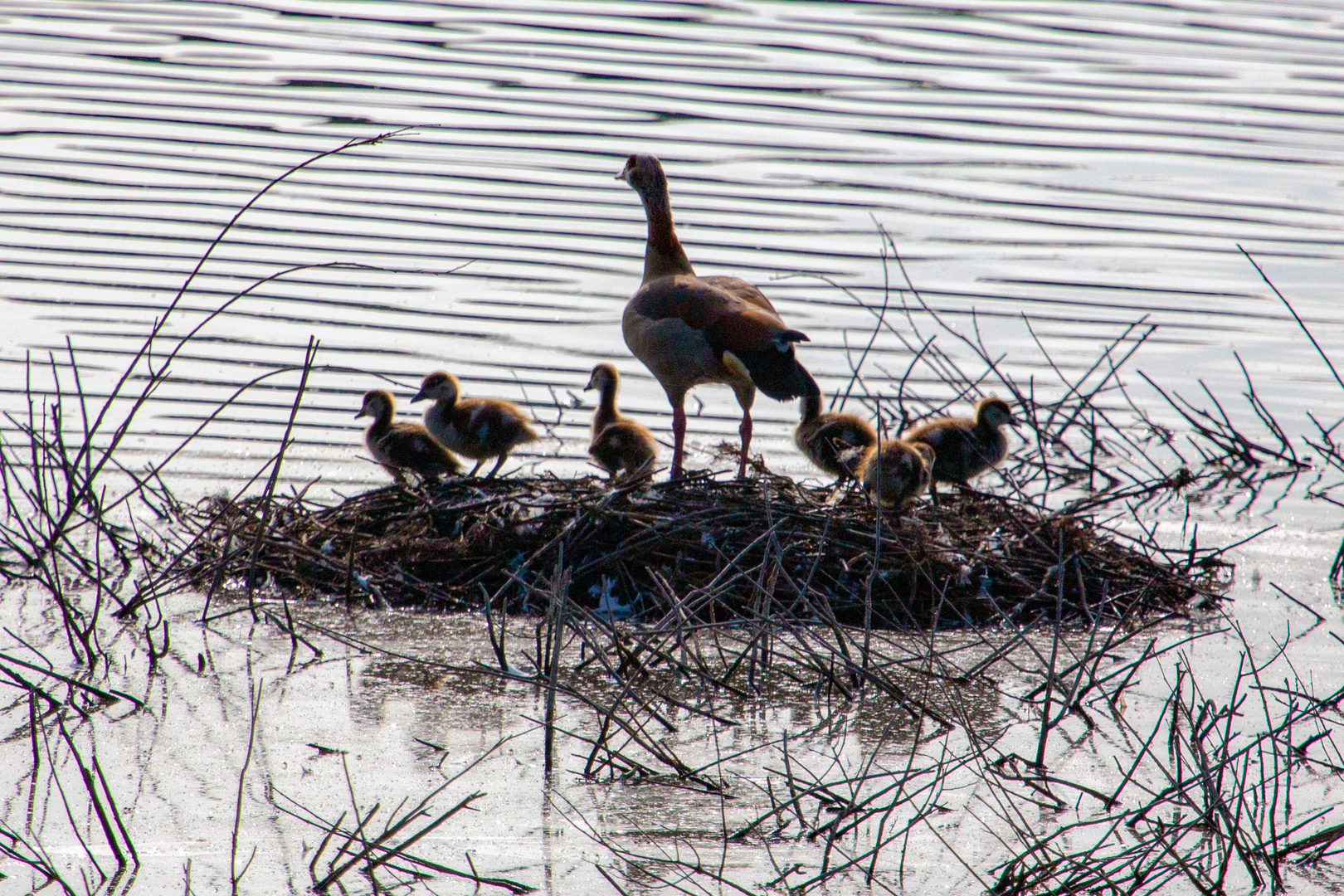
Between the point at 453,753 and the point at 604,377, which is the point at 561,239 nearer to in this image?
the point at 604,377

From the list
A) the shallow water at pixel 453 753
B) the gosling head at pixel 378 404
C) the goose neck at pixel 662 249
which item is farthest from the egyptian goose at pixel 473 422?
the shallow water at pixel 453 753

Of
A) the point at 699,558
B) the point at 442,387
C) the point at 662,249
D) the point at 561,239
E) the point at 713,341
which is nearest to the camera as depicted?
the point at 699,558

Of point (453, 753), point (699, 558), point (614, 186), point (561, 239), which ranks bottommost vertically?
point (453, 753)

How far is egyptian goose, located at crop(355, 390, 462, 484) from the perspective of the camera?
729 centimetres

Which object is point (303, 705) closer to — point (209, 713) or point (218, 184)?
point (209, 713)

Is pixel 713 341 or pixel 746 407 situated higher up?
pixel 713 341

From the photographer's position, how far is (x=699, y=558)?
6066 mm

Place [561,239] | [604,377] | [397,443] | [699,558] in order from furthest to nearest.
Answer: [561,239]
[604,377]
[397,443]
[699,558]

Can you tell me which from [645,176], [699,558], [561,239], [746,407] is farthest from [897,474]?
[561,239]

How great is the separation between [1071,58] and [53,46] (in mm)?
10174

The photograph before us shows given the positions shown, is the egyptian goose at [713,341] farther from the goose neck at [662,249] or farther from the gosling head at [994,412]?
the gosling head at [994,412]

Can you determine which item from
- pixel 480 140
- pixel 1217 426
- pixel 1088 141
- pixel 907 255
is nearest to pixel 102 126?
pixel 480 140

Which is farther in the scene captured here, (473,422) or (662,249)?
(662,249)

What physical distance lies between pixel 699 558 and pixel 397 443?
1.81 meters
